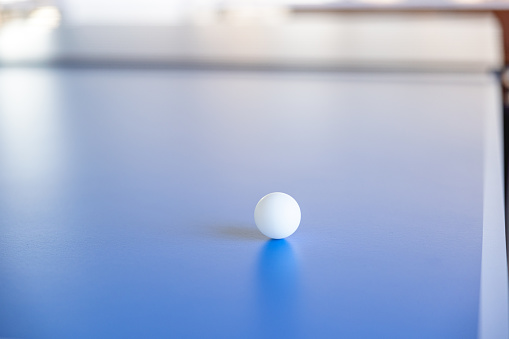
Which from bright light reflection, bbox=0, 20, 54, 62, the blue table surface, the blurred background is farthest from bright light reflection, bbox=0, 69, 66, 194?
the blurred background

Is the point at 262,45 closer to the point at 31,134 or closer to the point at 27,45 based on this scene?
the point at 27,45

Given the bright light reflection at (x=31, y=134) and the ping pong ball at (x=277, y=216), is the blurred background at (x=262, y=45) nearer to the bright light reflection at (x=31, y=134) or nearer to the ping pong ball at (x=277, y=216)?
the bright light reflection at (x=31, y=134)

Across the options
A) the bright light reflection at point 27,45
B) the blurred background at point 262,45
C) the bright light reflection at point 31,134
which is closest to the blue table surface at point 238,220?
the bright light reflection at point 31,134

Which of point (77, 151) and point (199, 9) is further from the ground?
point (199, 9)

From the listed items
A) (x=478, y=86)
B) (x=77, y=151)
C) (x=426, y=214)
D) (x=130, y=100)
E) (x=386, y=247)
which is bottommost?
(x=386, y=247)

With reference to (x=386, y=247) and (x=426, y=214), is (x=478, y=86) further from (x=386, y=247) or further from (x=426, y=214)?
(x=386, y=247)

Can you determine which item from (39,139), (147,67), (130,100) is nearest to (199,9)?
(147,67)
